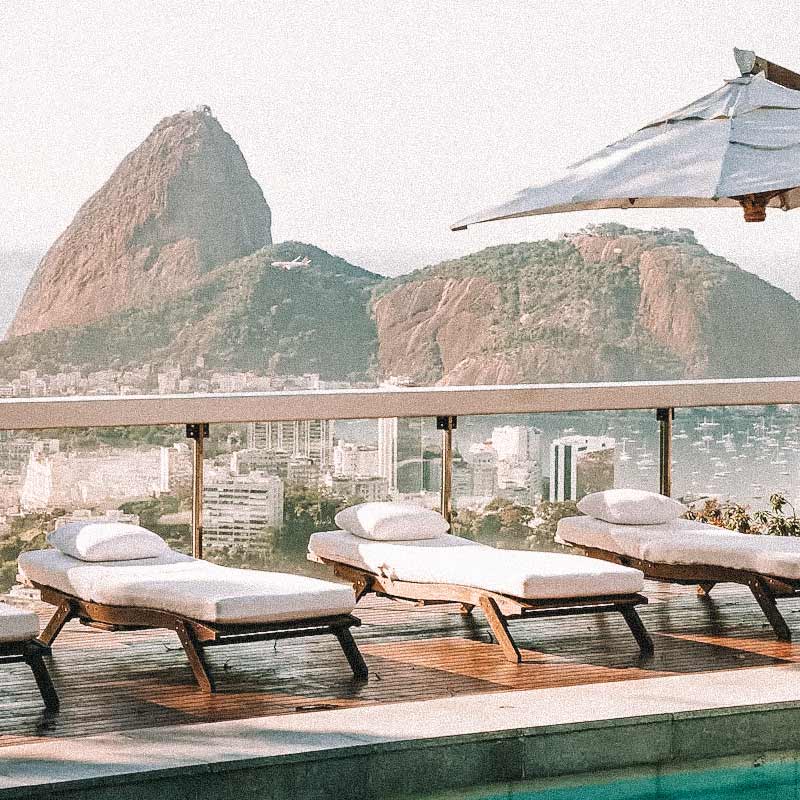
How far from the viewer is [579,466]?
864 cm

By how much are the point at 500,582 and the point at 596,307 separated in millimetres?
21979

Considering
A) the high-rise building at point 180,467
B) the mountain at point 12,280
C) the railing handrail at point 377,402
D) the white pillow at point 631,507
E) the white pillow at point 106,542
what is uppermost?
the mountain at point 12,280

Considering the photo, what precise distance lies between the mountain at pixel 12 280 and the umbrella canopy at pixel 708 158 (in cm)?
1983

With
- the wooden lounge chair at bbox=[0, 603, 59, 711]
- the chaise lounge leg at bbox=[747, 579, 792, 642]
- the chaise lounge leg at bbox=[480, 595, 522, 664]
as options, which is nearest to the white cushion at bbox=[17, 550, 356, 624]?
the wooden lounge chair at bbox=[0, 603, 59, 711]

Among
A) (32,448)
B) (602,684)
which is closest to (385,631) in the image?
(602,684)

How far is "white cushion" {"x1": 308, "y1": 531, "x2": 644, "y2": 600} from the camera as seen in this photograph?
5.25m

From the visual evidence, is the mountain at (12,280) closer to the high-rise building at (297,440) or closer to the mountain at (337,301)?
the mountain at (337,301)

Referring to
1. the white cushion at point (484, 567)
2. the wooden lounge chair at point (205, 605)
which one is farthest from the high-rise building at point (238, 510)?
the wooden lounge chair at point (205, 605)

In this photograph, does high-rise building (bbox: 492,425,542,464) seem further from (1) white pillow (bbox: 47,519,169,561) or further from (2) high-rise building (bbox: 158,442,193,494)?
(1) white pillow (bbox: 47,519,169,561)

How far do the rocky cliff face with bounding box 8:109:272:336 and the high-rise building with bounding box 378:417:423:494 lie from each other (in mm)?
16258

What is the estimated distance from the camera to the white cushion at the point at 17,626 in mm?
4445

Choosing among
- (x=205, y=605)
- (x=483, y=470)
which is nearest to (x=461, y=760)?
(x=205, y=605)

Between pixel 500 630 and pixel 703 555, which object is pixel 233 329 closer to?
pixel 703 555

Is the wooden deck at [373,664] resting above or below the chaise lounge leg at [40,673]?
below
